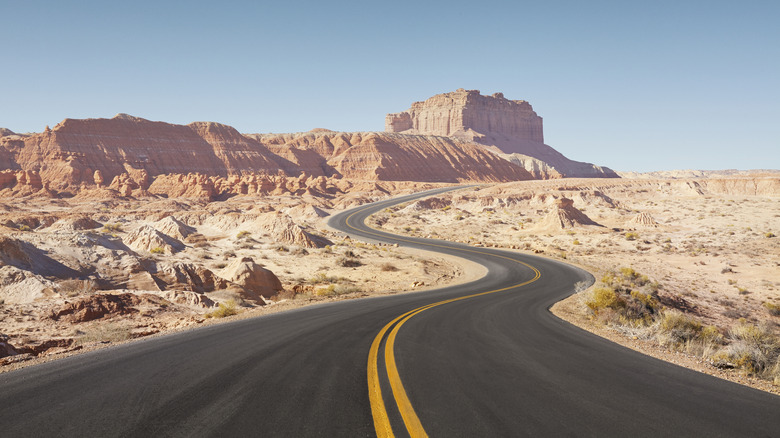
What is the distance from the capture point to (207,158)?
335ft

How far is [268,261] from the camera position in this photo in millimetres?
29234

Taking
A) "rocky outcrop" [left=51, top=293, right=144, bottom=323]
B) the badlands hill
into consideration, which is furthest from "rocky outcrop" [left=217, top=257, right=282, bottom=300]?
the badlands hill

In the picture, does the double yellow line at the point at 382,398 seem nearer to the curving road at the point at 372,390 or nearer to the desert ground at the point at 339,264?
the curving road at the point at 372,390

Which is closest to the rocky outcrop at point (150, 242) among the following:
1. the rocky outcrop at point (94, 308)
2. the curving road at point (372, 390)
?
the rocky outcrop at point (94, 308)

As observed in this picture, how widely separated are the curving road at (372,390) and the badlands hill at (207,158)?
80.5 meters

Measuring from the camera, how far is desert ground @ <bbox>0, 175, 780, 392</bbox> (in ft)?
38.9

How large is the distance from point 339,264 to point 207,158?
8692cm

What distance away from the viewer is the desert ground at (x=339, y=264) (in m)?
11.8

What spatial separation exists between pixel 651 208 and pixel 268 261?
210ft

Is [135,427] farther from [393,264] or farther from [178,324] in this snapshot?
[393,264]

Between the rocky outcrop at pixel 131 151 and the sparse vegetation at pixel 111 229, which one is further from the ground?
the rocky outcrop at pixel 131 151

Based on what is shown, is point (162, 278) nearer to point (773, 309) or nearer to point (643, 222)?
point (773, 309)

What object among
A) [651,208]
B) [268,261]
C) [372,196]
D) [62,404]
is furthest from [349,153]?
[62,404]

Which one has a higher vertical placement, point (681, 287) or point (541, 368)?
point (541, 368)
